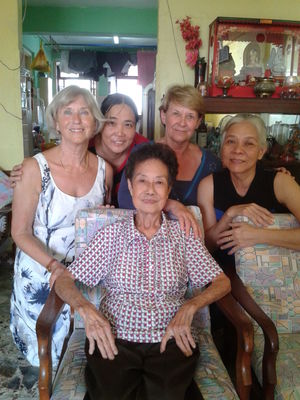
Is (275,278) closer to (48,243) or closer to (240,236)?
(240,236)

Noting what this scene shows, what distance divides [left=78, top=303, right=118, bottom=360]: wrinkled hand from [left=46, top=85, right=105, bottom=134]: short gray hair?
1.05 m

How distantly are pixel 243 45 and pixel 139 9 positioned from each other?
2.76 meters

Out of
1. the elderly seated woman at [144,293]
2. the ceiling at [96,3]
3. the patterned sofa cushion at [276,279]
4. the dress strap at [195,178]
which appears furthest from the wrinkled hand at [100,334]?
the ceiling at [96,3]

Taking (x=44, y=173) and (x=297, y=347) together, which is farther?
(x=44, y=173)

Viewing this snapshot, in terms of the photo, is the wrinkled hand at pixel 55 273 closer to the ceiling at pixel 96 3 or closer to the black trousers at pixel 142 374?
the black trousers at pixel 142 374

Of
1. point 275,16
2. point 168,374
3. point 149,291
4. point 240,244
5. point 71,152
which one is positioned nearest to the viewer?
point 168,374

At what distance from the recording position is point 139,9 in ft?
18.6

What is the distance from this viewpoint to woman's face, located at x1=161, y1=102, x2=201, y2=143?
213cm

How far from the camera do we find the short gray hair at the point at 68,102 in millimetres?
1893

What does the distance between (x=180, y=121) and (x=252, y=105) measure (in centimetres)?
160

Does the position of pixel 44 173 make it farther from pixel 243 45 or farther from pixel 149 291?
pixel 243 45

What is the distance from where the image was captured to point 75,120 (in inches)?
74.0

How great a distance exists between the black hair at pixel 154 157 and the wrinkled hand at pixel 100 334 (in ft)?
1.99

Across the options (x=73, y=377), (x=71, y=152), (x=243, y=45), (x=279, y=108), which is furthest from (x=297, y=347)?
(x=243, y=45)
